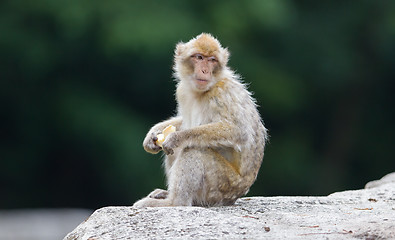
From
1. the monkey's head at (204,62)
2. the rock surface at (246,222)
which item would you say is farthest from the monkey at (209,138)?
the rock surface at (246,222)

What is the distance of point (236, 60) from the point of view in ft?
64.2

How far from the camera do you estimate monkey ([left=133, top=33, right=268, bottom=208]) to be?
8.62 metres

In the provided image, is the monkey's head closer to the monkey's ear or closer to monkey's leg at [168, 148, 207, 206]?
the monkey's ear

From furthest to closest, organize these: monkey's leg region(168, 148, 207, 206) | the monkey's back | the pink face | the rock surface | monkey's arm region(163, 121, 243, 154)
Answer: the pink face, the monkey's back, monkey's arm region(163, 121, 243, 154), monkey's leg region(168, 148, 207, 206), the rock surface

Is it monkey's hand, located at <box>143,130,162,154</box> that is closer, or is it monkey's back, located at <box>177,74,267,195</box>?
monkey's back, located at <box>177,74,267,195</box>

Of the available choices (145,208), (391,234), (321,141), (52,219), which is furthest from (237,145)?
(321,141)

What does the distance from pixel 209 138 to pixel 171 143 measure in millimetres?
414

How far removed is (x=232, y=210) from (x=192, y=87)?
4.92 ft

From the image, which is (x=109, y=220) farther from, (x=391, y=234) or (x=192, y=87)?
(x=391, y=234)

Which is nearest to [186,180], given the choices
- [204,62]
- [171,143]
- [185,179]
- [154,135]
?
[185,179]

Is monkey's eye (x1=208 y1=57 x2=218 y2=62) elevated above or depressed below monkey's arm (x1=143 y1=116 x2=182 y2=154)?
above

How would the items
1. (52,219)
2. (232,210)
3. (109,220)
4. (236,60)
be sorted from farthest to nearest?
(236,60), (52,219), (232,210), (109,220)

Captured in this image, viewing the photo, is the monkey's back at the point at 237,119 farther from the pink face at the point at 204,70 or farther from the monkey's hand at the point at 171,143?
the monkey's hand at the point at 171,143

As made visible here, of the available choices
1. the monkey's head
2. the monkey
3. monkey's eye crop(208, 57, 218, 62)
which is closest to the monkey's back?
the monkey
